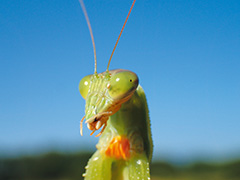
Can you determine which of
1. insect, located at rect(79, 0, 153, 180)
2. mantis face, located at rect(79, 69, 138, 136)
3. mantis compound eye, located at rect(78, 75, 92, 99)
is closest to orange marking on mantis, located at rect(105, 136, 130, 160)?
insect, located at rect(79, 0, 153, 180)

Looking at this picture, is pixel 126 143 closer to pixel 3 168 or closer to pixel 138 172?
pixel 138 172

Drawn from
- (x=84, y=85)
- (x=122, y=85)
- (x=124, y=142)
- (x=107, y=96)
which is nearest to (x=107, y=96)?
(x=107, y=96)

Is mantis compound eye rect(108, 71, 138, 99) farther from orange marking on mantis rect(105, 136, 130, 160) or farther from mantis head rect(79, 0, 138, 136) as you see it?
orange marking on mantis rect(105, 136, 130, 160)

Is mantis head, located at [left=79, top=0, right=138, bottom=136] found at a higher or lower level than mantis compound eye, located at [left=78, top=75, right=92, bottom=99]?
lower

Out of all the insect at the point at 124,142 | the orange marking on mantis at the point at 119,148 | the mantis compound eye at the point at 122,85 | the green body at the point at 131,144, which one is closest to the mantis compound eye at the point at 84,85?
the insect at the point at 124,142

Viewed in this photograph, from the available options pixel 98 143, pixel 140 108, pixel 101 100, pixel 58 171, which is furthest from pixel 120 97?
pixel 58 171

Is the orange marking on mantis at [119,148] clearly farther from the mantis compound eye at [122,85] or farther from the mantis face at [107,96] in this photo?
the mantis compound eye at [122,85]
